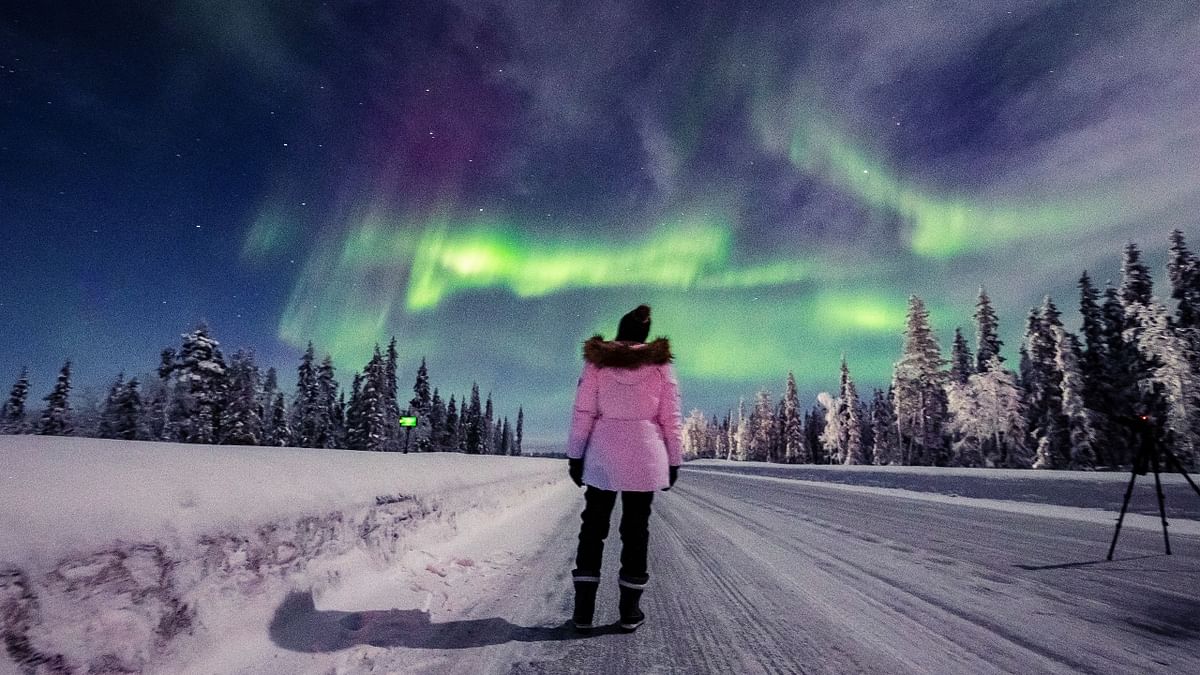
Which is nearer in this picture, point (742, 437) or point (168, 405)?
point (168, 405)

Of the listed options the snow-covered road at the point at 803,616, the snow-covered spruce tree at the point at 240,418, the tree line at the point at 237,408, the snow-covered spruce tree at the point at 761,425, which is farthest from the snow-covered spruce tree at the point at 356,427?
the snow-covered spruce tree at the point at 761,425

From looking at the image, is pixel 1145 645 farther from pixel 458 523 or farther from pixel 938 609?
pixel 458 523

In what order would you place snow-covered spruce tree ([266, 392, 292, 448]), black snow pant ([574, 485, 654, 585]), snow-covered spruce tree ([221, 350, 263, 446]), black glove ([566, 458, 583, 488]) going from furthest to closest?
snow-covered spruce tree ([266, 392, 292, 448])
snow-covered spruce tree ([221, 350, 263, 446])
black glove ([566, 458, 583, 488])
black snow pant ([574, 485, 654, 585])

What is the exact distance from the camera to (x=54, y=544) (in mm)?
1810

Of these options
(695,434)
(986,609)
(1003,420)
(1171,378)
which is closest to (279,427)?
(986,609)

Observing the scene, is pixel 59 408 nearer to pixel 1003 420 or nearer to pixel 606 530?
pixel 606 530

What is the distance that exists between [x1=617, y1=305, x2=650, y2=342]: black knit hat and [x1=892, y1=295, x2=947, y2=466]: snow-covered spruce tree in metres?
51.0

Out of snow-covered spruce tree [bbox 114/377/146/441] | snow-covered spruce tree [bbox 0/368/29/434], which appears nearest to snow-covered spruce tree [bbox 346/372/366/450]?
snow-covered spruce tree [bbox 114/377/146/441]

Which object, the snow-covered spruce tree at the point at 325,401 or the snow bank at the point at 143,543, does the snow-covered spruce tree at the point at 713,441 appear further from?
the snow bank at the point at 143,543

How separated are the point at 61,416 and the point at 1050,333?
281ft

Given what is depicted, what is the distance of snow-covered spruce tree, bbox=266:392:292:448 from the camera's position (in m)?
58.9

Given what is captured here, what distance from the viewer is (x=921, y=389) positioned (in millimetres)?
46406

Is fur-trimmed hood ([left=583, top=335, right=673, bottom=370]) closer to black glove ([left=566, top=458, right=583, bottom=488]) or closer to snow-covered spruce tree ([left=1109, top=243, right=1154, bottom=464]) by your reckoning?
black glove ([left=566, top=458, right=583, bottom=488])

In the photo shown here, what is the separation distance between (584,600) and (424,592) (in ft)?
4.86
